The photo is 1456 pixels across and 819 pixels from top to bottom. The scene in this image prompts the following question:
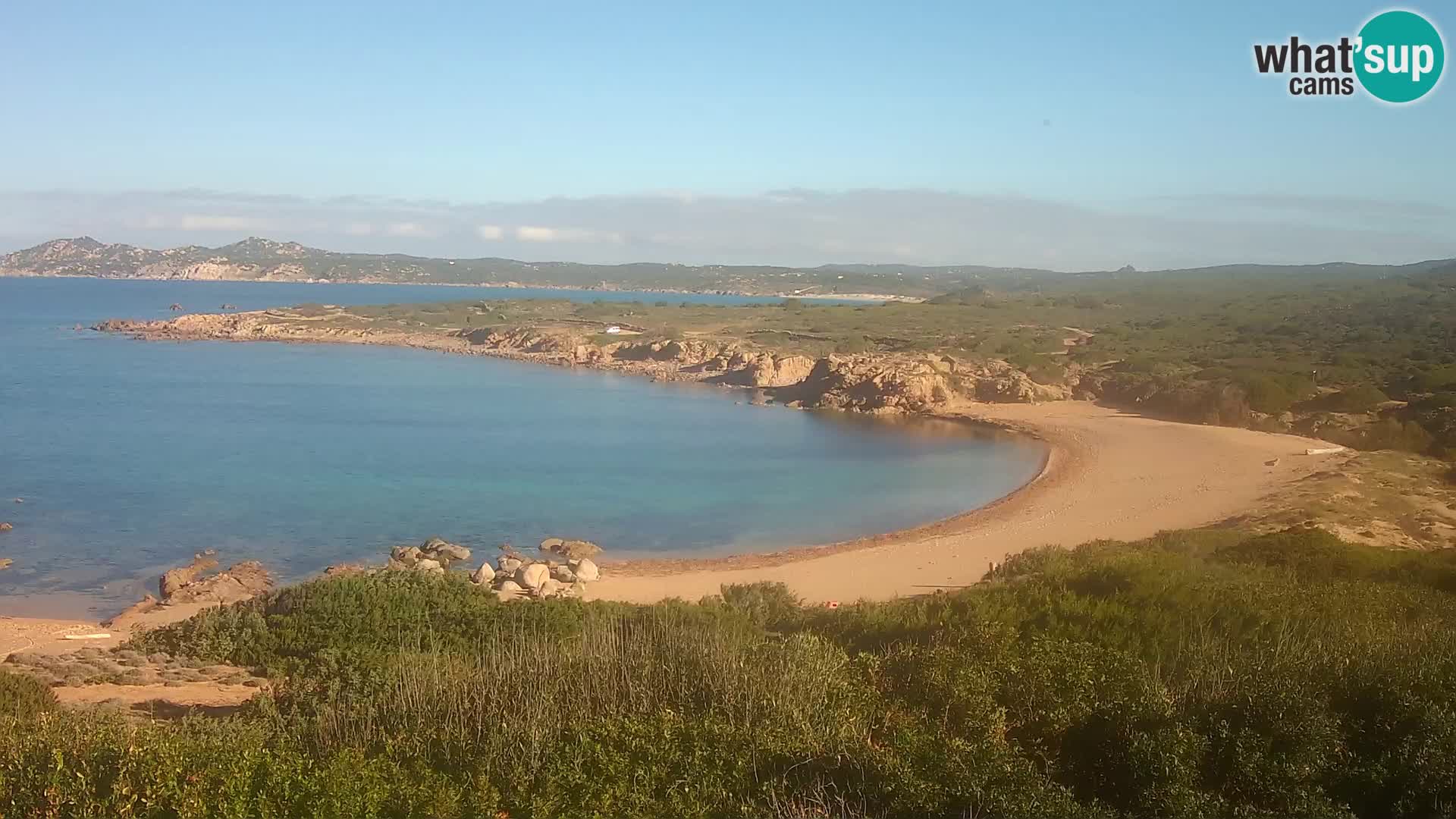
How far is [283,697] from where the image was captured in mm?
10117

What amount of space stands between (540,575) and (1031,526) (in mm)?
11378

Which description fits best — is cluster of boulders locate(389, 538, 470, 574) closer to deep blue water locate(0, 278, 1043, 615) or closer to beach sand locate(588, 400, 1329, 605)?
deep blue water locate(0, 278, 1043, 615)

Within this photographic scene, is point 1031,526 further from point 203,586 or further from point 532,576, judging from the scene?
point 203,586

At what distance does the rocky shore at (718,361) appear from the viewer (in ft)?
155

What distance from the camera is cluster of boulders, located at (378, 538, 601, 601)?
58.9ft

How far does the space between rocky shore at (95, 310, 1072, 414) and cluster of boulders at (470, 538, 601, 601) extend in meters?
26.9

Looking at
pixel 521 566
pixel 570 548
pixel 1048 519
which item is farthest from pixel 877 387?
pixel 521 566

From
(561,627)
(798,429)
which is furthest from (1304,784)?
(798,429)

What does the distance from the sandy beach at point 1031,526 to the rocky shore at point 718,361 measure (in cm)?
1145

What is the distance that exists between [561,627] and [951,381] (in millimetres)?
38340

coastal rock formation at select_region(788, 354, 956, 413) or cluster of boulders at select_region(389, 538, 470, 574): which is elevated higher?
coastal rock formation at select_region(788, 354, 956, 413)

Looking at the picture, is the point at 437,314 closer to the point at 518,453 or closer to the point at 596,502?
the point at 518,453

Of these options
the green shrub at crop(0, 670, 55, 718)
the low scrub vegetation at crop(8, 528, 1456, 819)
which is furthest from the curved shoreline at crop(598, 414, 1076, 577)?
the green shrub at crop(0, 670, 55, 718)

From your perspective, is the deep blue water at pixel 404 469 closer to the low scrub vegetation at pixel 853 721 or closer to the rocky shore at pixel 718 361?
the rocky shore at pixel 718 361
